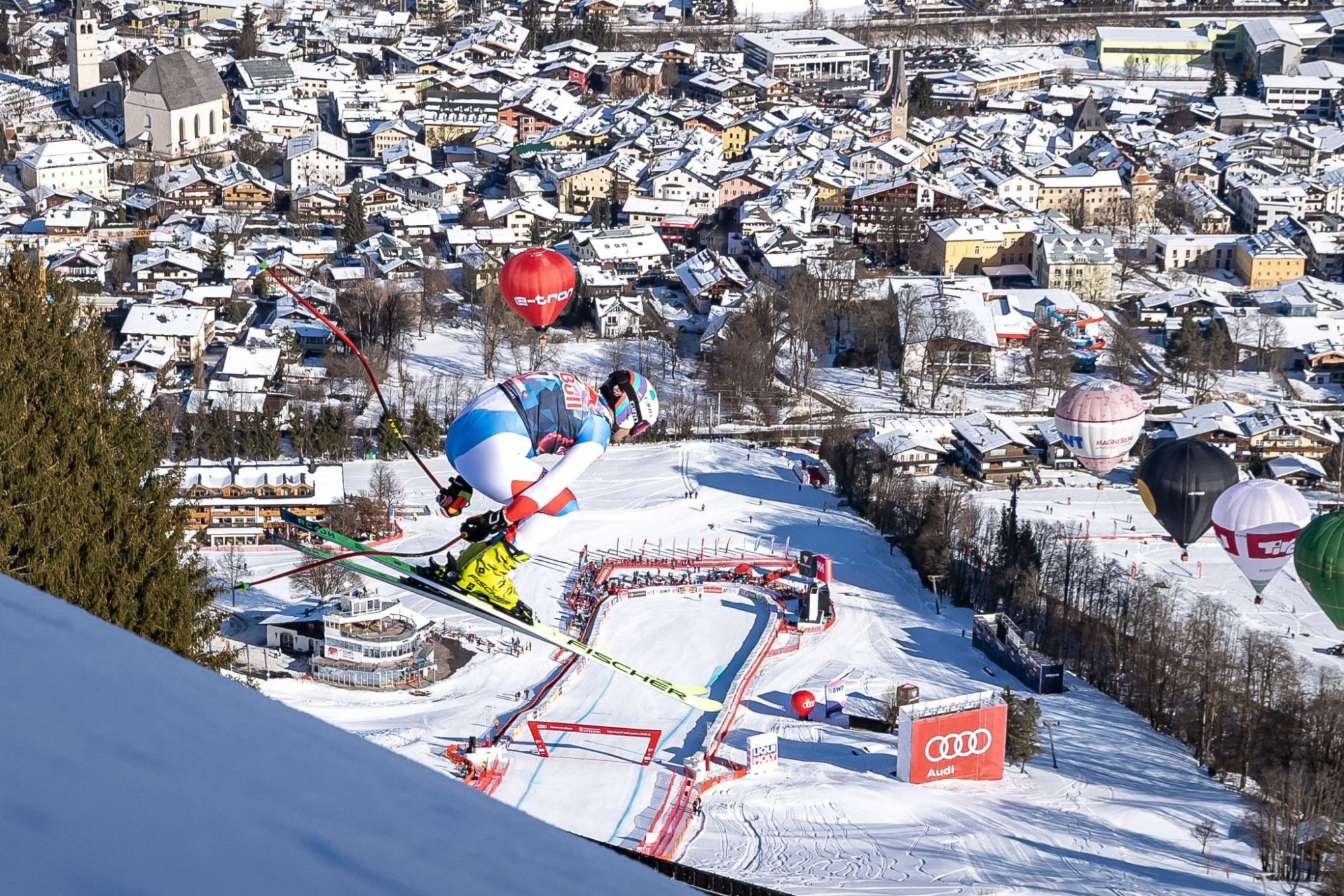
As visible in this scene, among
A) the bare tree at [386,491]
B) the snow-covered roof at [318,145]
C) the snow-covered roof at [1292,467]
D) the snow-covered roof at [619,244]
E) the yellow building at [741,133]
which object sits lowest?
the bare tree at [386,491]

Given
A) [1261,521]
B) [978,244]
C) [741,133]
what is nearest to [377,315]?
[978,244]

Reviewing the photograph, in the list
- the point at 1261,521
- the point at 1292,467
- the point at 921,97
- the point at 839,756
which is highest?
the point at 921,97

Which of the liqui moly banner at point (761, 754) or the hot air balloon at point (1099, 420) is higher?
the hot air balloon at point (1099, 420)

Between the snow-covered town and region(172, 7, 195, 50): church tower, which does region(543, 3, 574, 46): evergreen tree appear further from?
region(172, 7, 195, 50): church tower

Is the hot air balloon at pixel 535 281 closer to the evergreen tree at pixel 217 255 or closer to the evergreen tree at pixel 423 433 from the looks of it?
the evergreen tree at pixel 423 433

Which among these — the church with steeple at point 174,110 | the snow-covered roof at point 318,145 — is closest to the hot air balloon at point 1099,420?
the snow-covered roof at point 318,145

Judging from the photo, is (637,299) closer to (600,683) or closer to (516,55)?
(600,683)

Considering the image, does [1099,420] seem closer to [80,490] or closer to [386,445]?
[386,445]

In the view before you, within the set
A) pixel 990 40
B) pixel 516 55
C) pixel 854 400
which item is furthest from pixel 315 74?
pixel 854 400
